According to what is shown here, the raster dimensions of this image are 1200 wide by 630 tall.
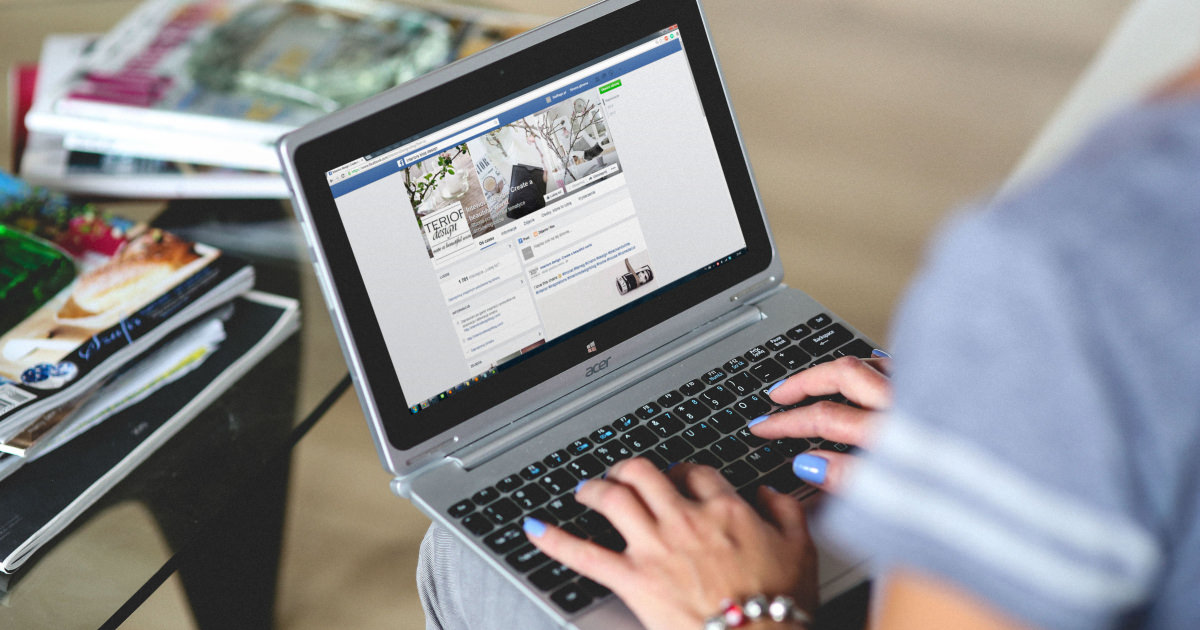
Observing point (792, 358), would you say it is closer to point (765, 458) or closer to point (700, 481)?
point (765, 458)

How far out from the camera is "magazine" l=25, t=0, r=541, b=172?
1.21 meters

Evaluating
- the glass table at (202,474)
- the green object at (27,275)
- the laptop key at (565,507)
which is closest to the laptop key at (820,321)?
the laptop key at (565,507)

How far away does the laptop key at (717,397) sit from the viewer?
2.90 feet

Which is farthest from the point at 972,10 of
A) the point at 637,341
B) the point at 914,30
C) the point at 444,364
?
the point at 444,364

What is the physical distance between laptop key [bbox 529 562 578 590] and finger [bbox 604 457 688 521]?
7cm

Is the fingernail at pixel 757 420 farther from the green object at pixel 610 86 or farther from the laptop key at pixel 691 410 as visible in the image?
the green object at pixel 610 86

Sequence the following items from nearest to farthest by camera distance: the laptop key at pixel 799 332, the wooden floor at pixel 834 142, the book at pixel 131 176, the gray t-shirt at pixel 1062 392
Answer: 1. the gray t-shirt at pixel 1062 392
2. the laptop key at pixel 799 332
3. the book at pixel 131 176
4. the wooden floor at pixel 834 142

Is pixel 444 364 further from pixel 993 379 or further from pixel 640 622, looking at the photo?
pixel 993 379

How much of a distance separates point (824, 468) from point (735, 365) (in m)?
0.16

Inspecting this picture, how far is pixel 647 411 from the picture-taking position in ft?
2.88

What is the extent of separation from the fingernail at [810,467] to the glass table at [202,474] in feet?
1.54

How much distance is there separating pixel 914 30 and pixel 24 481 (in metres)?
2.29

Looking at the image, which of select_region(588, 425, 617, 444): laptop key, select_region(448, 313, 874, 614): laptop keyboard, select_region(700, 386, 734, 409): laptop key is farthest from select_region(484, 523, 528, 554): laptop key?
select_region(700, 386, 734, 409): laptop key

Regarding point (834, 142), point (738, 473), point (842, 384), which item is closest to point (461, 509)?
point (738, 473)
